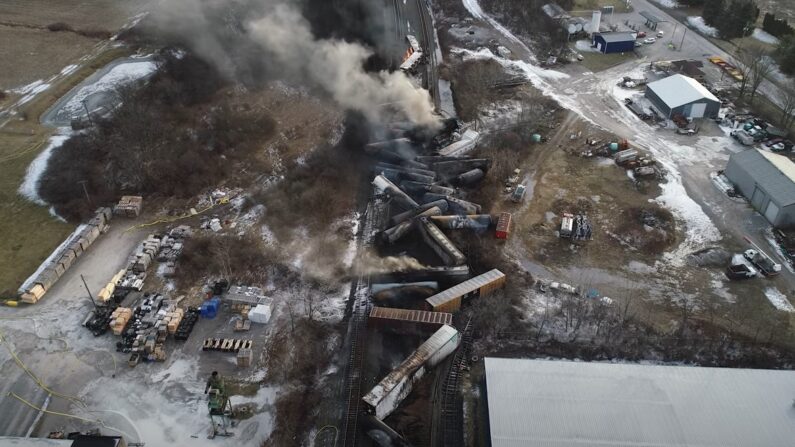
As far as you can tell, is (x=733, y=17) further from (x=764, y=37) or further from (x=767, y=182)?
(x=767, y=182)

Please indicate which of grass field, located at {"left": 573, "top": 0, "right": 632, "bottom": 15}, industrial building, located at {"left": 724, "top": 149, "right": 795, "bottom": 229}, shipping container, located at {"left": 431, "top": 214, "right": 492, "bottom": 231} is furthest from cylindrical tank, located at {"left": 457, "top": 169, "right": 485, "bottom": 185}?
grass field, located at {"left": 573, "top": 0, "right": 632, "bottom": 15}

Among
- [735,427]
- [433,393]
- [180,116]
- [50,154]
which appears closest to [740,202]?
[735,427]

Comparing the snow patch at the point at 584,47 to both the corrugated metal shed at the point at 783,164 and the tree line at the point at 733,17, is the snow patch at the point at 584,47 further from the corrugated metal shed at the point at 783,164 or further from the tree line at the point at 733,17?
the corrugated metal shed at the point at 783,164

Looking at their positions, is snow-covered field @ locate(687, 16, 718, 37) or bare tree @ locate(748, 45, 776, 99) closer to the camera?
bare tree @ locate(748, 45, 776, 99)

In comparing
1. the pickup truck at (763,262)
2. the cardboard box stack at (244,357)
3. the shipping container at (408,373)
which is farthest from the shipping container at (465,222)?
the pickup truck at (763,262)

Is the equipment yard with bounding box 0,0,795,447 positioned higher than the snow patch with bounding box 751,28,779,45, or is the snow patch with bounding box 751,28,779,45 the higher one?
the equipment yard with bounding box 0,0,795,447

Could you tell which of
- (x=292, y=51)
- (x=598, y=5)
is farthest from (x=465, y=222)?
(x=598, y=5)

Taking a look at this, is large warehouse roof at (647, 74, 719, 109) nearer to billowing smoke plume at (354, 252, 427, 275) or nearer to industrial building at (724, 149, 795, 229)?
industrial building at (724, 149, 795, 229)
